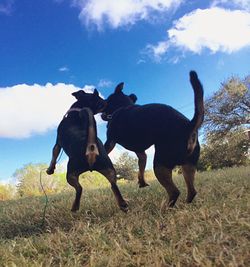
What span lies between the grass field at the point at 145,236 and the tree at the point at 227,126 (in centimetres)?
2505

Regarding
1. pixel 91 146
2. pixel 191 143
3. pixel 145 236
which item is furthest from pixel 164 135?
pixel 145 236

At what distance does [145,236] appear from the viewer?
15.4ft

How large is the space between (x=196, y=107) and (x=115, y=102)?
6.22 feet

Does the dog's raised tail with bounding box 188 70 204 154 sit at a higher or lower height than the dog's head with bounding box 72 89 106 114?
lower

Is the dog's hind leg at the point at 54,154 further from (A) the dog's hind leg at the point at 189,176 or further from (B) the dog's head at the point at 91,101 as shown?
(A) the dog's hind leg at the point at 189,176

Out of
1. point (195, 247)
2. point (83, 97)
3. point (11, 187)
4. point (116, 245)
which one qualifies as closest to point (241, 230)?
point (195, 247)

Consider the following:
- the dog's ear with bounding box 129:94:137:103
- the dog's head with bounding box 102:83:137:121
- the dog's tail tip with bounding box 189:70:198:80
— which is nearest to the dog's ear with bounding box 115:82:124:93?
the dog's head with bounding box 102:83:137:121

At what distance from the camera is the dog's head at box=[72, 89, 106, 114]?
6.65 metres

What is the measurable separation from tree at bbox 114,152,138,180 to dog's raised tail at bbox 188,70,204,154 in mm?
29107

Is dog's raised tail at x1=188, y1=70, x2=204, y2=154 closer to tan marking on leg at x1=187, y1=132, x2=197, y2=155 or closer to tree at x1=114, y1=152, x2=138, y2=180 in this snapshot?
tan marking on leg at x1=187, y1=132, x2=197, y2=155

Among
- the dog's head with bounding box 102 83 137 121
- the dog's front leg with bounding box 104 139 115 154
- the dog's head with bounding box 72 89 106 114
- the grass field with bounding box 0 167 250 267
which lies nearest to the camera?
→ the grass field with bounding box 0 167 250 267

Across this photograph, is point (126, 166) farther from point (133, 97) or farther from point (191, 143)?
point (191, 143)

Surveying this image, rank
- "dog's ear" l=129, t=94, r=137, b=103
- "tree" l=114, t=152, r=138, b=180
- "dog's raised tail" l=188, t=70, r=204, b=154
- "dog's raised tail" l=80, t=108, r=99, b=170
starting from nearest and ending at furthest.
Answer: "dog's raised tail" l=188, t=70, r=204, b=154, "dog's raised tail" l=80, t=108, r=99, b=170, "dog's ear" l=129, t=94, r=137, b=103, "tree" l=114, t=152, r=138, b=180

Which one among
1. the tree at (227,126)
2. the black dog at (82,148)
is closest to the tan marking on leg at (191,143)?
the black dog at (82,148)
